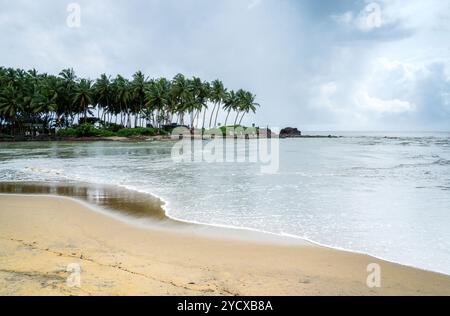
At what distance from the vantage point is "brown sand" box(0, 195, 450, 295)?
13.0ft

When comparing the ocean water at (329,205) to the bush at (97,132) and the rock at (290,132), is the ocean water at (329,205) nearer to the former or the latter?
the bush at (97,132)

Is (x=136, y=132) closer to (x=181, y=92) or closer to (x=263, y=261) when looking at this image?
(x=181, y=92)

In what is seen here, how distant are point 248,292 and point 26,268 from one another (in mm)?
2589

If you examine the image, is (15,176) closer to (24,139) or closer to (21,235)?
(21,235)

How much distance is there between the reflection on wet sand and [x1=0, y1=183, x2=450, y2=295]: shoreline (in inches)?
36.6

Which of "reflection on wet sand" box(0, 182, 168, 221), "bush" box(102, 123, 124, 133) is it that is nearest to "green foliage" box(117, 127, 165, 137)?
"bush" box(102, 123, 124, 133)

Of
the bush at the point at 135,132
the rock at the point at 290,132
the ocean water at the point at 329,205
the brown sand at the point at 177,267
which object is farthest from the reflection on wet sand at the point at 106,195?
the rock at the point at 290,132

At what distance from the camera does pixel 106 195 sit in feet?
35.8

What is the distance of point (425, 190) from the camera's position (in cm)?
1120

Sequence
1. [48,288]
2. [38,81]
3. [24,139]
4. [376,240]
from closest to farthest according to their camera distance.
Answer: [48,288] → [376,240] → [24,139] → [38,81]

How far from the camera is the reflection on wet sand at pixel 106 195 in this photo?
8602 millimetres

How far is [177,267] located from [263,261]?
3.74 feet

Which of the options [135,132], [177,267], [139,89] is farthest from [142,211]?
[139,89]
